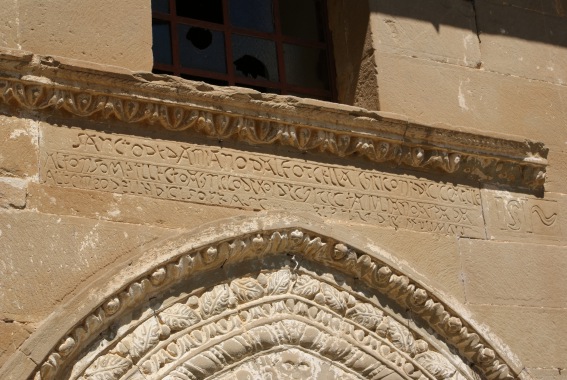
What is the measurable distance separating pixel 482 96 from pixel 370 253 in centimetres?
128

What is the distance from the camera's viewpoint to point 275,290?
5.70 metres

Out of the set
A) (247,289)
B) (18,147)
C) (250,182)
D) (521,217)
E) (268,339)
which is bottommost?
(268,339)

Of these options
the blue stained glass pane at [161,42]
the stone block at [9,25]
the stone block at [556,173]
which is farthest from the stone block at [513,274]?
Result: the stone block at [9,25]

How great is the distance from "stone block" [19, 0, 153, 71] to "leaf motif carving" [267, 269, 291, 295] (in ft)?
3.71

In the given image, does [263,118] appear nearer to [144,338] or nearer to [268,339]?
[268,339]

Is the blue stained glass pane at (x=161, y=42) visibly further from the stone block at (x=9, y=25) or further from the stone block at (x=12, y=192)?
the stone block at (x=12, y=192)

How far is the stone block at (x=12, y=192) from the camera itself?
207 inches

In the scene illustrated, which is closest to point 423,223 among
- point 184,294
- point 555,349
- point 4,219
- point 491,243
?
point 491,243

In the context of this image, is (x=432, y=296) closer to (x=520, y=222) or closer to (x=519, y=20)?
(x=520, y=222)

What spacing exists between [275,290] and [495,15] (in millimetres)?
2247

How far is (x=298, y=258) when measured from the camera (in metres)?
5.84

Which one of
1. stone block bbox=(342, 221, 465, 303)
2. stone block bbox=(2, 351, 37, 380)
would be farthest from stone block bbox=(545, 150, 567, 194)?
stone block bbox=(2, 351, 37, 380)

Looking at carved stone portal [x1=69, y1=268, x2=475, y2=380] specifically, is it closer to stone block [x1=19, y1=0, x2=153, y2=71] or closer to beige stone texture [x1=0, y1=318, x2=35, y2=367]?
beige stone texture [x1=0, y1=318, x2=35, y2=367]

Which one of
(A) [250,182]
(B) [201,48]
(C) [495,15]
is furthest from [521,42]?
(A) [250,182]
